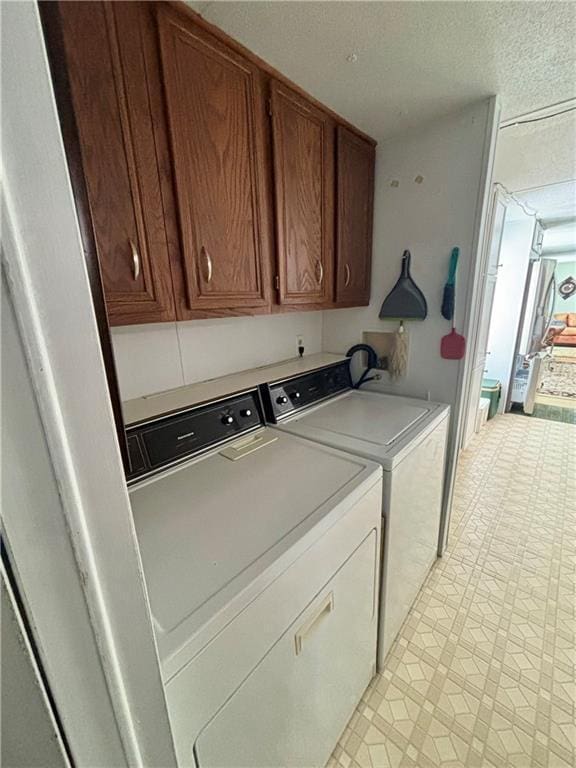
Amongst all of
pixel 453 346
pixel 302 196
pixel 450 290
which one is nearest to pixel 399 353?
pixel 453 346

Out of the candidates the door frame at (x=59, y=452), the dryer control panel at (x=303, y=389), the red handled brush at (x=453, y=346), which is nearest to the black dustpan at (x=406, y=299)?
the red handled brush at (x=453, y=346)

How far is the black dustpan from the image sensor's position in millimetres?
1674

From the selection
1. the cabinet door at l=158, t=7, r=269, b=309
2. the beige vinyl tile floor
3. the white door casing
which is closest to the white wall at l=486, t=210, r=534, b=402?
the white door casing

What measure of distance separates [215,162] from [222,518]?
3.48ft

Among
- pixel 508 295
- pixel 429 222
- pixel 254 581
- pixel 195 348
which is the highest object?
pixel 429 222

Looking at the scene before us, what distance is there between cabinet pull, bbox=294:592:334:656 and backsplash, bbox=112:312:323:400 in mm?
951

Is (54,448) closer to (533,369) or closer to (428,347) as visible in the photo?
(428,347)

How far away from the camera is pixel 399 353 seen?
1773mm

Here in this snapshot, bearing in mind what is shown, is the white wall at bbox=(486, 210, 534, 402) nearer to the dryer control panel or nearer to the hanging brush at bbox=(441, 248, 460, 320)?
the hanging brush at bbox=(441, 248, 460, 320)

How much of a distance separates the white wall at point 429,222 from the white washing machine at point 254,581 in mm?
887

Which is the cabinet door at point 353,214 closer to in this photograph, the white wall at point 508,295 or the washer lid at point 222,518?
the washer lid at point 222,518

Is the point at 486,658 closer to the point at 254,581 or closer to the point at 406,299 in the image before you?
the point at 254,581

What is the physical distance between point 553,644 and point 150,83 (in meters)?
2.56

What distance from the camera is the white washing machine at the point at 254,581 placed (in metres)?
0.59
